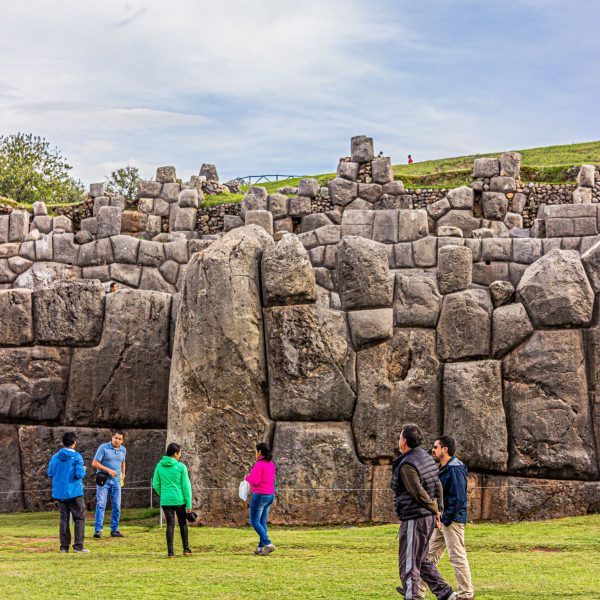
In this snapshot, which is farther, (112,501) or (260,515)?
(112,501)

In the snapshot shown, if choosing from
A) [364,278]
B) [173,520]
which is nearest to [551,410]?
[364,278]

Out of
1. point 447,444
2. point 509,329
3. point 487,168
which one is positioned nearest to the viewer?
point 447,444

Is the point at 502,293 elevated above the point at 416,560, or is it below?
above

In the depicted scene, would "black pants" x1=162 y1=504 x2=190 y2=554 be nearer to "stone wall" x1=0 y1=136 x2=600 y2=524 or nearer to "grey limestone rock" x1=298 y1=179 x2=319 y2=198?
"stone wall" x1=0 y1=136 x2=600 y2=524

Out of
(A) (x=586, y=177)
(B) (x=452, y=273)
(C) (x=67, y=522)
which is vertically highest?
(A) (x=586, y=177)

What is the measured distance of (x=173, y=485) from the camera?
12.8 m

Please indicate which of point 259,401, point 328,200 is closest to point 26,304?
point 259,401

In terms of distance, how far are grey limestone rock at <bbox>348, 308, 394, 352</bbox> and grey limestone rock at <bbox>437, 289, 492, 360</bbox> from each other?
29.6 inches

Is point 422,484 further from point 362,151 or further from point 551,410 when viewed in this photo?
point 362,151

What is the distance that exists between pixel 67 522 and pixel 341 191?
82.7 ft

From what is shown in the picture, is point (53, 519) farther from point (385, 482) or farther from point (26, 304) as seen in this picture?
point (385, 482)

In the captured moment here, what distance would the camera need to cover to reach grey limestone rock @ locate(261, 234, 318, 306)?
15.8 meters

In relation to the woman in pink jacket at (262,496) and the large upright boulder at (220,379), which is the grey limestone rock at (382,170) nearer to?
the large upright boulder at (220,379)

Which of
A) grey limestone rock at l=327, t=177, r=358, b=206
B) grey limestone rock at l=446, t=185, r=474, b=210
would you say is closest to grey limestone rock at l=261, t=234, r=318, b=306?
grey limestone rock at l=446, t=185, r=474, b=210
